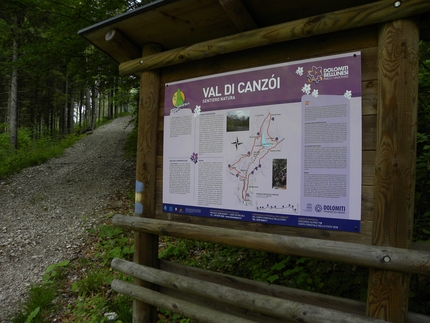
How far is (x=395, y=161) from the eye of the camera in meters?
1.87

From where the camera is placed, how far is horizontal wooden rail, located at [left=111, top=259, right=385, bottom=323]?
198cm

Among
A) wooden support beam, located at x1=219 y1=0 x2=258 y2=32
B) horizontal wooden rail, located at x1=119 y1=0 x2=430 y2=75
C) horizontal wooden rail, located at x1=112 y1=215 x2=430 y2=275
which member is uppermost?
wooden support beam, located at x1=219 y1=0 x2=258 y2=32

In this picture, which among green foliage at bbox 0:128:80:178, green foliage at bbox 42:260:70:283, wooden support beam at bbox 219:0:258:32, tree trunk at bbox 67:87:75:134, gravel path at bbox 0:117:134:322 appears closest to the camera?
wooden support beam at bbox 219:0:258:32

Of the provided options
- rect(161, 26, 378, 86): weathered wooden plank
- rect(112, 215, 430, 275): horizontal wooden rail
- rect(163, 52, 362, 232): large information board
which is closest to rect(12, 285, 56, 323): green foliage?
rect(112, 215, 430, 275): horizontal wooden rail

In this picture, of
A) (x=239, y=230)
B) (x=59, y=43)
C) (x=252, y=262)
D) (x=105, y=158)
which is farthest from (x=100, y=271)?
(x=105, y=158)

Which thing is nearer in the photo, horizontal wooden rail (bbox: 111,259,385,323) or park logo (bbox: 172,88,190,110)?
horizontal wooden rail (bbox: 111,259,385,323)

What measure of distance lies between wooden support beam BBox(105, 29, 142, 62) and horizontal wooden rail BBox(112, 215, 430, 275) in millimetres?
1858

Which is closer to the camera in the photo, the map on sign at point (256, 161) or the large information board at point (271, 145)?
the large information board at point (271, 145)

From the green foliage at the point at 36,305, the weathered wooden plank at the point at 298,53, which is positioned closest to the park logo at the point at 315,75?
the weathered wooden plank at the point at 298,53

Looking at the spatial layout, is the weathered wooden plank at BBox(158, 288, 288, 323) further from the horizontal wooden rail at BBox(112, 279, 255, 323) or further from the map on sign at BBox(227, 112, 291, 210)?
the map on sign at BBox(227, 112, 291, 210)

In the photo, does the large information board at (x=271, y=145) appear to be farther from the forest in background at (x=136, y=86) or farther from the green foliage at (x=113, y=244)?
the green foliage at (x=113, y=244)

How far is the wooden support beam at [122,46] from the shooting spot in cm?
293

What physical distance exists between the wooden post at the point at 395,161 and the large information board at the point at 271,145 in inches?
5.9

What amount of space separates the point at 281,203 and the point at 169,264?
151 centimetres
